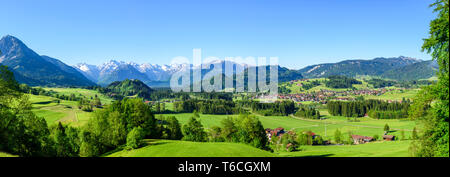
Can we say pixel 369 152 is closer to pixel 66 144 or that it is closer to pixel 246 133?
pixel 246 133

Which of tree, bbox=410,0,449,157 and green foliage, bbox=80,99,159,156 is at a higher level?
tree, bbox=410,0,449,157

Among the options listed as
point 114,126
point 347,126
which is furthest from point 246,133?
point 347,126

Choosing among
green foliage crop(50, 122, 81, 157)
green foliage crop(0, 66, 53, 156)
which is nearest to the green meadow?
green foliage crop(0, 66, 53, 156)

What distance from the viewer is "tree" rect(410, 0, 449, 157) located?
17.3 m

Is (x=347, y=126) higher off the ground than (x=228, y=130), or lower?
lower

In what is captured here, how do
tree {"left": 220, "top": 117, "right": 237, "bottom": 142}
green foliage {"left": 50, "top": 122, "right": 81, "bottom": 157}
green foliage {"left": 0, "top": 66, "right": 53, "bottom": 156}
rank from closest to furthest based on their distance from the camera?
green foliage {"left": 0, "top": 66, "right": 53, "bottom": 156} < green foliage {"left": 50, "top": 122, "right": 81, "bottom": 157} < tree {"left": 220, "top": 117, "right": 237, "bottom": 142}

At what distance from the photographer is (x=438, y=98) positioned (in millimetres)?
18062

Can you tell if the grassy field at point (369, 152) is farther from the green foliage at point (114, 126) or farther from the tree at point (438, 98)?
the green foliage at point (114, 126)

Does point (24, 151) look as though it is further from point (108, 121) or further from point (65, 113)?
point (65, 113)

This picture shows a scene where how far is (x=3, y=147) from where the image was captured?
87.9 feet

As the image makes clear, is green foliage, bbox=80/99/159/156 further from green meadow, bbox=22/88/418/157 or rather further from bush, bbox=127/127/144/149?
bush, bbox=127/127/144/149
